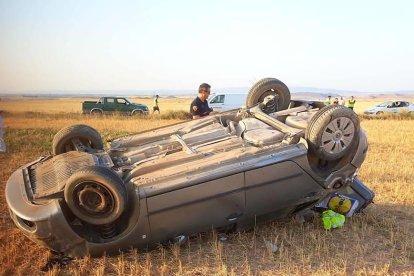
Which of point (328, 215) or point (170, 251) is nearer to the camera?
point (170, 251)

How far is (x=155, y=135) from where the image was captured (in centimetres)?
556

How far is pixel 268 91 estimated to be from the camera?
614 cm

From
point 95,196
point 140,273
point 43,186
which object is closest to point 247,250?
point 140,273

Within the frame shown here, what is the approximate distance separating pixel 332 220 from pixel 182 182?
7.15ft

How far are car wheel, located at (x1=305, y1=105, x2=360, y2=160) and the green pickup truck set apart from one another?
22577 mm

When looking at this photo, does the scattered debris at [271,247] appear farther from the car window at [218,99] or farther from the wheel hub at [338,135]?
the car window at [218,99]

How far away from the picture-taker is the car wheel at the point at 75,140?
5406 millimetres

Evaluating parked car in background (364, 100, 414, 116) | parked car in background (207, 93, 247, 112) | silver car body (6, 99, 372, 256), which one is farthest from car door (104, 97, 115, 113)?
silver car body (6, 99, 372, 256)

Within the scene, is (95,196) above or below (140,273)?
above

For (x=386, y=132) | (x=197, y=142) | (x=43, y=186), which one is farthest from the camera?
(x=386, y=132)

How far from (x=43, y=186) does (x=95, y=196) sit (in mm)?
713

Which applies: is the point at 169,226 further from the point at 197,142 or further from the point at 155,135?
the point at 155,135

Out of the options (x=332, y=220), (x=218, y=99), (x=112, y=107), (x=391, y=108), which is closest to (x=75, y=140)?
(x=332, y=220)

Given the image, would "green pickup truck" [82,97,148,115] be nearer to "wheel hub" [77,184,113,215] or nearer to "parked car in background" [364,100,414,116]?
"parked car in background" [364,100,414,116]
